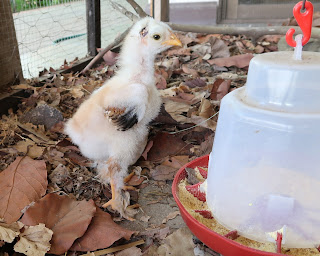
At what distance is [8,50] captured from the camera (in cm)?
172

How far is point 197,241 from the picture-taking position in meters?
0.94

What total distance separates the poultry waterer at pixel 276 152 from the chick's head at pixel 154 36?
56 centimetres

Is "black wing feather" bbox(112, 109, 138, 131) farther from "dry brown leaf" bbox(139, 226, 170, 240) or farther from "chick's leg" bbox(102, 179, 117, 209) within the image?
"dry brown leaf" bbox(139, 226, 170, 240)

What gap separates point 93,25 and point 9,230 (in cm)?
197

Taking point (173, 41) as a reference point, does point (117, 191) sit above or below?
below

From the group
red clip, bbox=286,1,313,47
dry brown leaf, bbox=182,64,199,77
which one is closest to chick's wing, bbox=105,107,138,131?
red clip, bbox=286,1,313,47

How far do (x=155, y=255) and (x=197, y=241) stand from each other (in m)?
0.12

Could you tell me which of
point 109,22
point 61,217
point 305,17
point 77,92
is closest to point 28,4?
point 77,92

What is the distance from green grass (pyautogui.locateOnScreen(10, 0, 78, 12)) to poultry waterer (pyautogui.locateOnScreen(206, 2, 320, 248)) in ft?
4.84

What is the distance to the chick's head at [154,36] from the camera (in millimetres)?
1282

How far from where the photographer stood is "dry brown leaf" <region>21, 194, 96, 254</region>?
0.91 meters

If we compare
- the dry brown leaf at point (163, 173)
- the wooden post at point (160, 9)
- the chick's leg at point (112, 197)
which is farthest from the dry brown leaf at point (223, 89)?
the wooden post at point (160, 9)

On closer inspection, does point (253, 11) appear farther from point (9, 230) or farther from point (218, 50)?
point (9, 230)

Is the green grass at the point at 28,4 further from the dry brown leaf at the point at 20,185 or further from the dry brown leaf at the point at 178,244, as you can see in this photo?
the dry brown leaf at the point at 178,244
